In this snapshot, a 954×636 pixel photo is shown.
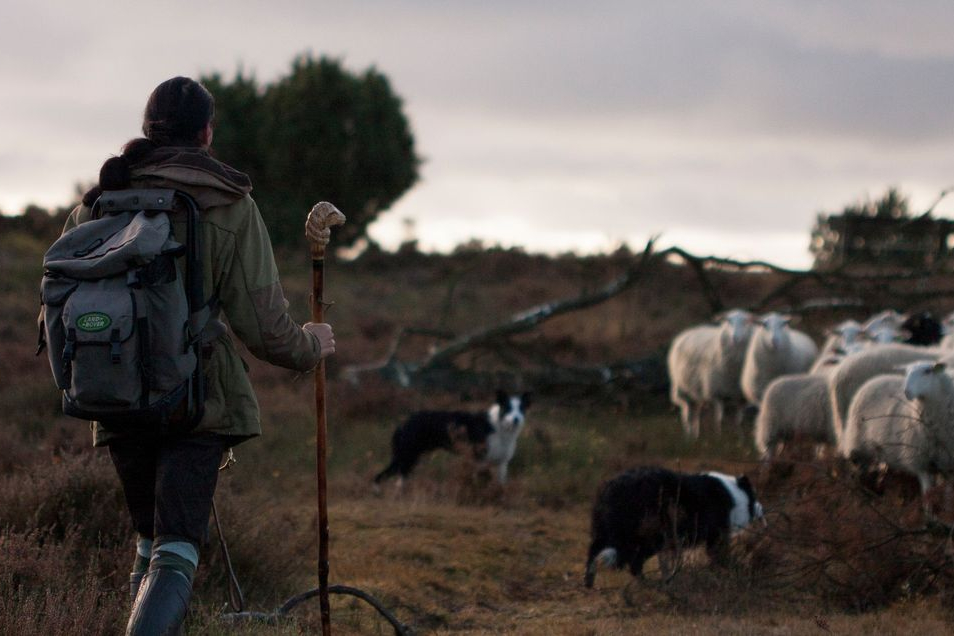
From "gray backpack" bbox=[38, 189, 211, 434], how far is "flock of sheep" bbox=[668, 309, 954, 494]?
5.04 m

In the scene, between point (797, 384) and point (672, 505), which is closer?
point (672, 505)

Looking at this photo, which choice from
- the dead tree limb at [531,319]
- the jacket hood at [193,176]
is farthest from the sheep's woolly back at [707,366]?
the jacket hood at [193,176]

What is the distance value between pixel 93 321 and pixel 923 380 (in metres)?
7.30

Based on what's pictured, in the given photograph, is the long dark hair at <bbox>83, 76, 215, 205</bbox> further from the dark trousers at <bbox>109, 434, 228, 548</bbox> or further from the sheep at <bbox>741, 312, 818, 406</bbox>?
the sheep at <bbox>741, 312, 818, 406</bbox>

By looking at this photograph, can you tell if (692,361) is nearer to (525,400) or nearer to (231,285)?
(525,400)

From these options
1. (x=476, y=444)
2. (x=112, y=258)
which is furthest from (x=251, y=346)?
(x=476, y=444)

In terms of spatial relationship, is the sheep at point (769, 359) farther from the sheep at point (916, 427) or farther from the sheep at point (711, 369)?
the sheep at point (916, 427)

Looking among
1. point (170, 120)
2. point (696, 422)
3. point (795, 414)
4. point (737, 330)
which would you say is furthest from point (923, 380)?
point (170, 120)

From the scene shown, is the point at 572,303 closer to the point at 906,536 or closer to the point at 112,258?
the point at 906,536

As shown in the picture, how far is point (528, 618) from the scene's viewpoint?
6516 millimetres

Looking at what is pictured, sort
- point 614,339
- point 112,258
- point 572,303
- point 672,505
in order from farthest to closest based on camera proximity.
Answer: point 614,339
point 572,303
point 672,505
point 112,258

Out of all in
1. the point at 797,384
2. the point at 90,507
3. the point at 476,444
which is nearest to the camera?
the point at 90,507

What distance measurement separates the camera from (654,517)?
7.39 m

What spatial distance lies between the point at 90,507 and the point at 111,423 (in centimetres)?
289
